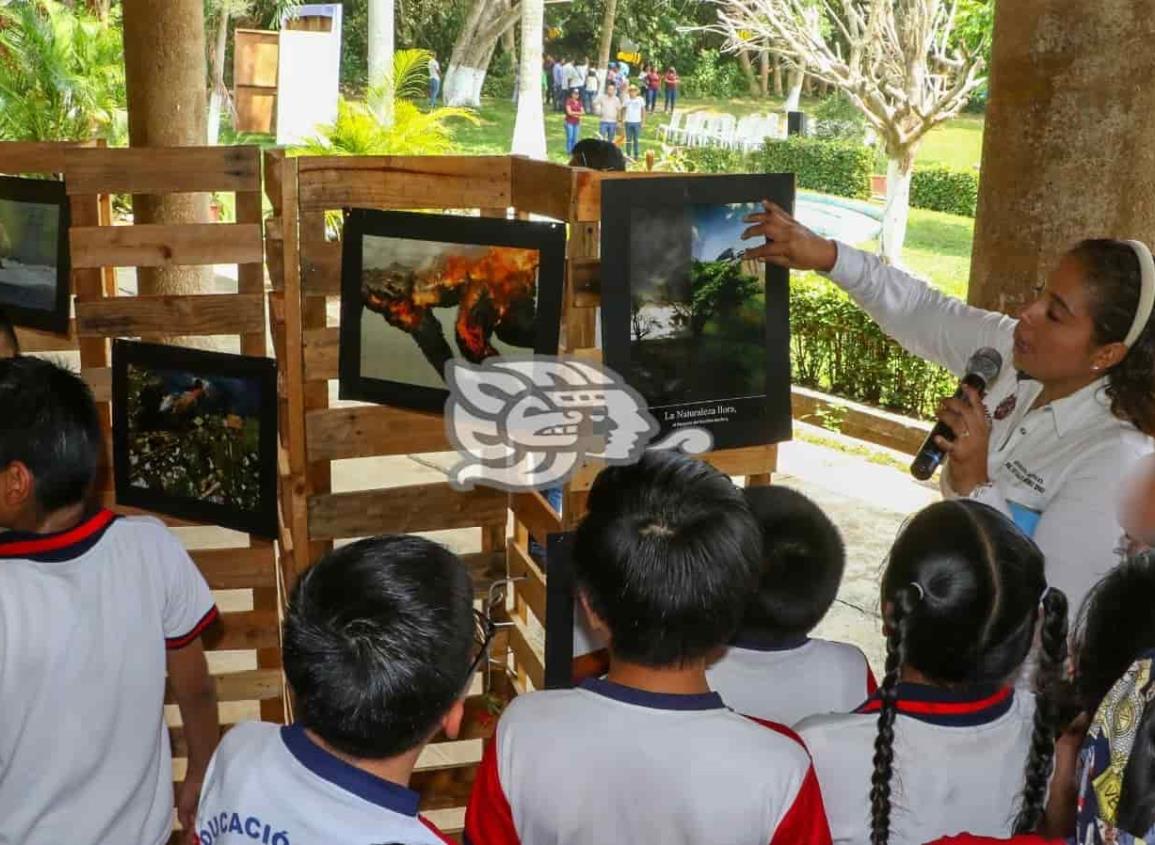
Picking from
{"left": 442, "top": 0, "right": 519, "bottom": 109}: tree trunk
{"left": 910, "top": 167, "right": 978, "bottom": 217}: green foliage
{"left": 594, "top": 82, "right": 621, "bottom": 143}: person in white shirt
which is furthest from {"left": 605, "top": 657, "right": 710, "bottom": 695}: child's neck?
{"left": 442, "top": 0, "right": 519, "bottom": 109}: tree trunk

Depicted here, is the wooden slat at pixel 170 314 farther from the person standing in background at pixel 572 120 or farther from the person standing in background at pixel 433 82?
the person standing in background at pixel 433 82

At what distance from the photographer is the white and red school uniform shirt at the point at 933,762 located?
170 cm

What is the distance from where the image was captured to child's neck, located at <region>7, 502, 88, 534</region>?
204cm

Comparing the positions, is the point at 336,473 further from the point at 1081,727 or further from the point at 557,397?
the point at 1081,727

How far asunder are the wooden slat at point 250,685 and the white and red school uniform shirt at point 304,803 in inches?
90.2

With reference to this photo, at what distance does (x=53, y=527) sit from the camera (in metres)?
2.06

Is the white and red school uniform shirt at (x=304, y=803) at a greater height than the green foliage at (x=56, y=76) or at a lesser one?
lesser

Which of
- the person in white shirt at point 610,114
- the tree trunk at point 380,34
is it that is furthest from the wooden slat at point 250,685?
the person in white shirt at point 610,114

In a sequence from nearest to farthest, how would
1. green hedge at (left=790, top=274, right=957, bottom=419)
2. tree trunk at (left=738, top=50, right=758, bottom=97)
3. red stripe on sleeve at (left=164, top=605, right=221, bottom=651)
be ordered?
red stripe on sleeve at (left=164, top=605, right=221, bottom=651) → green hedge at (left=790, top=274, right=957, bottom=419) → tree trunk at (left=738, top=50, right=758, bottom=97)

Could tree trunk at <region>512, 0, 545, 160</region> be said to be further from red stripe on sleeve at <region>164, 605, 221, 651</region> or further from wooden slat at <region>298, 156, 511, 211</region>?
red stripe on sleeve at <region>164, 605, 221, 651</region>

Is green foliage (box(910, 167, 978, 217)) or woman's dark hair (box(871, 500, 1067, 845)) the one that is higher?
woman's dark hair (box(871, 500, 1067, 845))

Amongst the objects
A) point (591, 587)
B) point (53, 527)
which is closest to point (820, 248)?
point (591, 587)

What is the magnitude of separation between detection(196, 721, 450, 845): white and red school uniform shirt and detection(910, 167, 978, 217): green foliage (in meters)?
23.7

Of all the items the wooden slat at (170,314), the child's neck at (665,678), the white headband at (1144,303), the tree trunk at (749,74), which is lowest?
the child's neck at (665,678)
